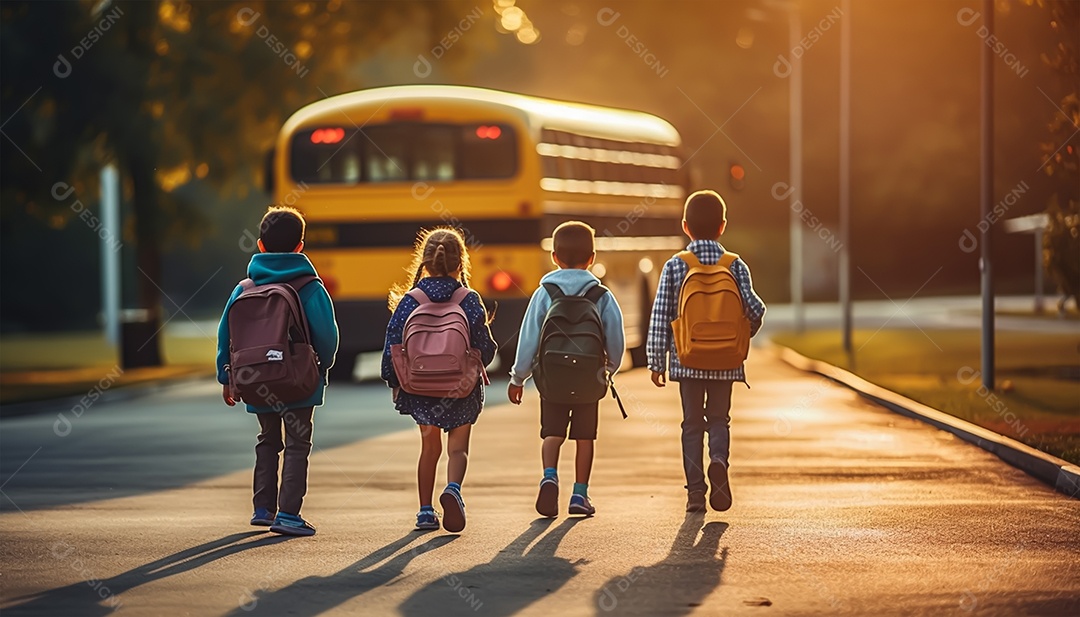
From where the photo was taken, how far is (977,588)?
8109 mm

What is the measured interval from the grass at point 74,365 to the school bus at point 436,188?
3282 mm

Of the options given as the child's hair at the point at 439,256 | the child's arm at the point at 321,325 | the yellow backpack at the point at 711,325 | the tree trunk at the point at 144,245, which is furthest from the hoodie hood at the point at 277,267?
the tree trunk at the point at 144,245

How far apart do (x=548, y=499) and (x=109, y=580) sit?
275 centimetres

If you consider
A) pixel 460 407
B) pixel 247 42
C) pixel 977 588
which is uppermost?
pixel 247 42

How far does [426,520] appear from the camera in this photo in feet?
32.8

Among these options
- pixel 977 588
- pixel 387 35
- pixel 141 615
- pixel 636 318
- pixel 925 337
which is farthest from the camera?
pixel 387 35

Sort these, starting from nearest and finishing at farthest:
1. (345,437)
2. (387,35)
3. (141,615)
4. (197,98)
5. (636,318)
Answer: (141,615)
(345,437)
(636,318)
(197,98)
(387,35)

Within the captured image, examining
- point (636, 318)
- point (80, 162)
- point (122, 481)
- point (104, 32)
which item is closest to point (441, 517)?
point (122, 481)

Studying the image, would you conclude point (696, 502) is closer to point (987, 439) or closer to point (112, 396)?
point (987, 439)

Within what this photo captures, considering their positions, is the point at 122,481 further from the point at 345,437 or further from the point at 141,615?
the point at 141,615

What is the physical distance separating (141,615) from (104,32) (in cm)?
2040

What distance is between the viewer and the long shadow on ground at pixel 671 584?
769 cm

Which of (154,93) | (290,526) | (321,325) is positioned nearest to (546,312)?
(321,325)

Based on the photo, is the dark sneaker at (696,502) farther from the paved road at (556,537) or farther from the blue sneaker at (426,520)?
the blue sneaker at (426,520)
